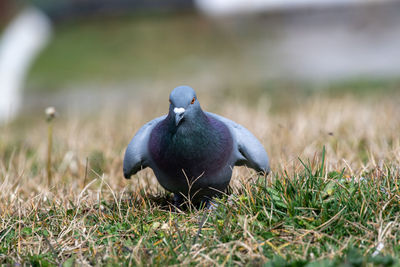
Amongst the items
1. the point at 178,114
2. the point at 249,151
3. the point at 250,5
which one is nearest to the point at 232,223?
the point at 249,151

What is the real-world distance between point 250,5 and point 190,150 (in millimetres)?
14862

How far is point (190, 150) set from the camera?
2771 mm

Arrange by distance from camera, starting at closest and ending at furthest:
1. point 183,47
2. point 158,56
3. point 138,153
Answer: point 138,153 < point 158,56 < point 183,47

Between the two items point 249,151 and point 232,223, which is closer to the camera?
point 232,223

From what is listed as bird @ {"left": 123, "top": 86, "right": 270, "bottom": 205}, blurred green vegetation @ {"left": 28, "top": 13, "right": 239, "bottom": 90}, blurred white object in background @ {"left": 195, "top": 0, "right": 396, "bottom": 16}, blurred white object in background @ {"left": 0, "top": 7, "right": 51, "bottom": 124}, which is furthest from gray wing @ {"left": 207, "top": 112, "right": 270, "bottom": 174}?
blurred white object in background @ {"left": 195, "top": 0, "right": 396, "bottom": 16}

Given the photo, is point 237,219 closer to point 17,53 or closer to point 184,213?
point 184,213

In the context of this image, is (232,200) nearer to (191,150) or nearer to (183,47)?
(191,150)

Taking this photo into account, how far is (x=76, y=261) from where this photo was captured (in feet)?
8.30

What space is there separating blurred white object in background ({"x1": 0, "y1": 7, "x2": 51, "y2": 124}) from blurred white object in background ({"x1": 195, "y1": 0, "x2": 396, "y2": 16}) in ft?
Result: 19.8

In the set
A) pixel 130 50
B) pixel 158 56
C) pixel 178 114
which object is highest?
pixel 130 50

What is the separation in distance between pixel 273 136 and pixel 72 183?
6.37 feet

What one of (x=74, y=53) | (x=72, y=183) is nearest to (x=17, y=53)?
(x=74, y=53)

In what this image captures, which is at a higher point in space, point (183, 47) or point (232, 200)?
point (183, 47)

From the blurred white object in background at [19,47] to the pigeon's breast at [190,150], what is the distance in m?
9.68
